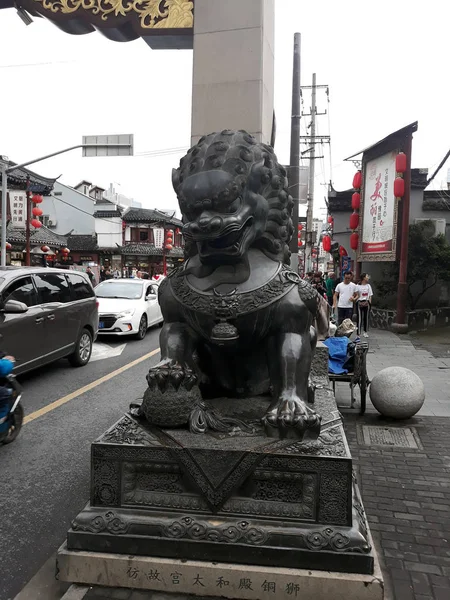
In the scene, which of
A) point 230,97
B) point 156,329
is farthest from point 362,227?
point 230,97

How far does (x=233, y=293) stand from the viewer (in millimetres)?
2381

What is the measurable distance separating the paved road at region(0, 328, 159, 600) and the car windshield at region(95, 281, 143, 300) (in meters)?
4.13

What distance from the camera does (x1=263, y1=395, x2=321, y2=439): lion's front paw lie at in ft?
7.10

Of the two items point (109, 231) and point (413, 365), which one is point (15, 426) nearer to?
point (413, 365)

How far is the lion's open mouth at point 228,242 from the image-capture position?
2.30m

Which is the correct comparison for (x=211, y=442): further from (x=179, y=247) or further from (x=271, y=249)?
(x=179, y=247)

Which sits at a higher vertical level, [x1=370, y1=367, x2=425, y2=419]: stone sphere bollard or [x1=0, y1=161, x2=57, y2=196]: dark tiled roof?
[x1=0, y1=161, x2=57, y2=196]: dark tiled roof

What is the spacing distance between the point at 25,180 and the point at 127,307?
56.0ft

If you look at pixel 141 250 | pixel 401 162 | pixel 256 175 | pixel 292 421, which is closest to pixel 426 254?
pixel 401 162

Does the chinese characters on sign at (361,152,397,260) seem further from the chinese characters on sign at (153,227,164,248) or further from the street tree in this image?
the chinese characters on sign at (153,227,164,248)

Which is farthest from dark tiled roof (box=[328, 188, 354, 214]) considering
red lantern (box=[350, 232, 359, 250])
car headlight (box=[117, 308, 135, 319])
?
car headlight (box=[117, 308, 135, 319])

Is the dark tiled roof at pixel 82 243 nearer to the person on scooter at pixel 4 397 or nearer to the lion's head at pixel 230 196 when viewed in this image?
the person on scooter at pixel 4 397

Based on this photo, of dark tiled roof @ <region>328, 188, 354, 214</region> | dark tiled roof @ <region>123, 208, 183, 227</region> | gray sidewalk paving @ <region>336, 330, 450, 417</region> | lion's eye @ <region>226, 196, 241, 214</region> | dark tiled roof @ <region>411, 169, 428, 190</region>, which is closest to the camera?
lion's eye @ <region>226, 196, 241, 214</region>

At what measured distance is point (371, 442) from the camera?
436 cm
